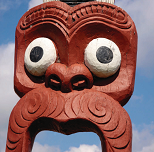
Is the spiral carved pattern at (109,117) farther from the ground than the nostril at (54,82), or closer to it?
closer to it

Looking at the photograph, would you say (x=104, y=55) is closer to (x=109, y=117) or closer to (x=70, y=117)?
(x=109, y=117)

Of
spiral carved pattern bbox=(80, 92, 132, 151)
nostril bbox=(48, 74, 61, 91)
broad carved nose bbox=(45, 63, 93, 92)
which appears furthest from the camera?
nostril bbox=(48, 74, 61, 91)

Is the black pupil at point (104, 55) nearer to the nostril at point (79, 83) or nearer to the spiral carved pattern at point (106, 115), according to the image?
the nostril at point (79, 83)

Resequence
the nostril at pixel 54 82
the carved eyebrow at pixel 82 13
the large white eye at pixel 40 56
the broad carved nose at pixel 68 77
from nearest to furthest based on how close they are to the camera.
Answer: the broad carved nose at pixel 68 77 < the nostril at pixel 54 82 < the large white eye at pixel 40 56 < the carved eyebrow at pixel 82 13

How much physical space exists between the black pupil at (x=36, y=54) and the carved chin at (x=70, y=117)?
0.65 metres

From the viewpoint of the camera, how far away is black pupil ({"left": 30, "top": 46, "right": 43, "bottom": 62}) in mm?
6109

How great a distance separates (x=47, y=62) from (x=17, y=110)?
1.05 m

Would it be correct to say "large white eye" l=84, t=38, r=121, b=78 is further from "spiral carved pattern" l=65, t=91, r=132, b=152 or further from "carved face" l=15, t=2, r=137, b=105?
"spiral carved pattern" l=65, t=91, r=132, b=152

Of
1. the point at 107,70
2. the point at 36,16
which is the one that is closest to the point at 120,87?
the point at 107,70

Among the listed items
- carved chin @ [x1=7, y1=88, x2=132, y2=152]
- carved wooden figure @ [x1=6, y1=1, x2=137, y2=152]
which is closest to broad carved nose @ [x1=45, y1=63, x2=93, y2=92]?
carved wooden figure @ [x1=6, y1=1, x2=137, y2=152]

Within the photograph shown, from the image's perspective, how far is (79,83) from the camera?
5.80 m

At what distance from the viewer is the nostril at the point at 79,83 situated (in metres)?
5.81

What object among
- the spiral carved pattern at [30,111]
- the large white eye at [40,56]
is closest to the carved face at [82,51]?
the large white eye at [40,56]

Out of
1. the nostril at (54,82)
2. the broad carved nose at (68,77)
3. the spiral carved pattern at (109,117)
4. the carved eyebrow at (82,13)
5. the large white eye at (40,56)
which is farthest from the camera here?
the carved eyebrow at (82,13)
